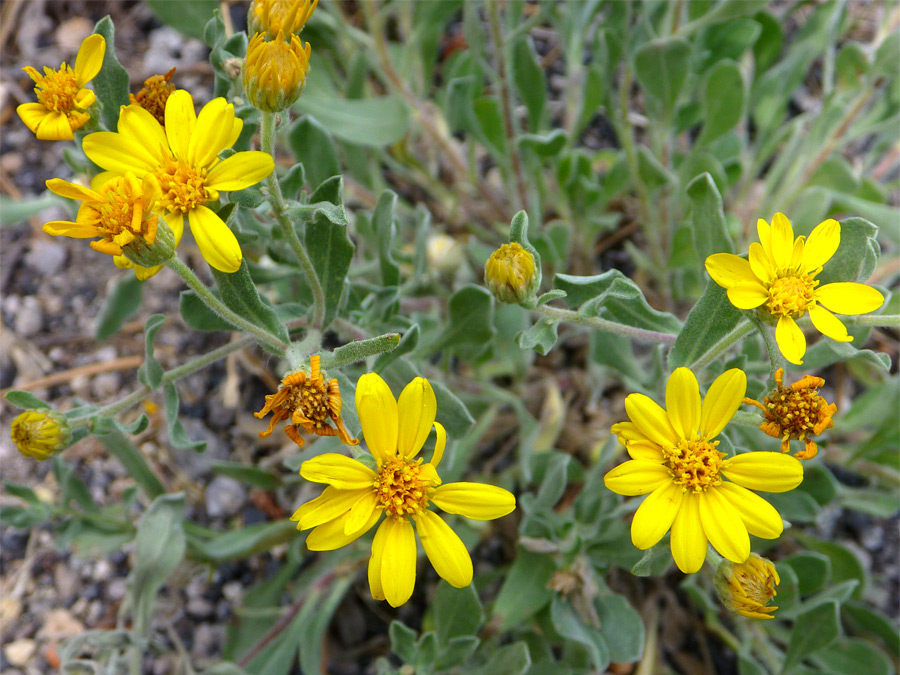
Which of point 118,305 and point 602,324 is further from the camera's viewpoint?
point 118,305

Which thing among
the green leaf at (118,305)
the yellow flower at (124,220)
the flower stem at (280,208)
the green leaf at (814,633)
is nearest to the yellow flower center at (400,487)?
the flower stem at (280,208)

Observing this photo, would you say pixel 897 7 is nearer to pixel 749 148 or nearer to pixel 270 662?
pixel 749 148

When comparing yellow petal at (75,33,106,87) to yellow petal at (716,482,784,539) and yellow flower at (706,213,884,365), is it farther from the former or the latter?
yellow petal at (716,482,784,539)

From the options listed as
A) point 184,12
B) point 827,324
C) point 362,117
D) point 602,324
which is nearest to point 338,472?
point 602,324

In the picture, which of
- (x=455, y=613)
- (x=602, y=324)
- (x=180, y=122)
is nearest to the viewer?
(x=180, y=122)

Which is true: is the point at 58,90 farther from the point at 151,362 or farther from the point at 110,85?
the point at 151,362

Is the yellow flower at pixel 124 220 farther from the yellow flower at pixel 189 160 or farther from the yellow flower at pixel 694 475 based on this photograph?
the yellow flower at pixel 694 475
